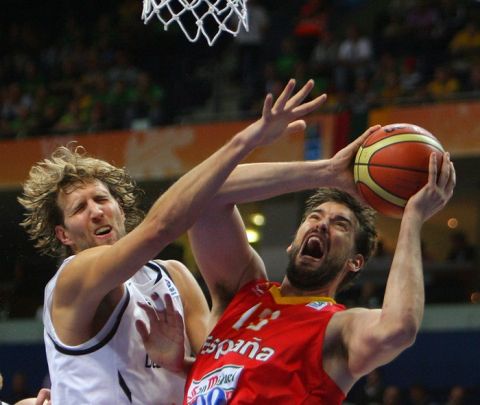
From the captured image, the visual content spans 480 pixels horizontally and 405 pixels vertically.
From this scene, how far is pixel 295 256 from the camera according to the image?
3.90 metres

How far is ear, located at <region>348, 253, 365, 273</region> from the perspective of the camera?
13.1ft

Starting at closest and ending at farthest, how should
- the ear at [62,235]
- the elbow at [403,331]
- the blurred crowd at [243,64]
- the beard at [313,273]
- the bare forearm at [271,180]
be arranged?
1. the elbow at [403,331]
2. the bare forearm at [271,180]
3. the beard at [313,273]
4. the ear at [62,235]
5. the blurred crowd at [243,64]

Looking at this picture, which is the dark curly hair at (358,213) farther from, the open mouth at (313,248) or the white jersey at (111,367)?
the white jersey at (111,367)

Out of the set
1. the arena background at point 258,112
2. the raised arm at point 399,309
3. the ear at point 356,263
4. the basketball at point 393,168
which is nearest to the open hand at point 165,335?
the raised arm at point 399,309

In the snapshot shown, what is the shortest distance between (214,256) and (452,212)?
10.8m

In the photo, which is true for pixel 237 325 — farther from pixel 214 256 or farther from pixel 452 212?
pixel 452 212

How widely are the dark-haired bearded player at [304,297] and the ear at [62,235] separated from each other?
0.55 meters

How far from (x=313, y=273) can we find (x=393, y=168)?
0.58 metres

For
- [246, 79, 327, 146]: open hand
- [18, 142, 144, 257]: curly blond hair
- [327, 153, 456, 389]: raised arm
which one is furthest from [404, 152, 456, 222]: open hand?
[18, 142, 144, 257]: curly blond hair

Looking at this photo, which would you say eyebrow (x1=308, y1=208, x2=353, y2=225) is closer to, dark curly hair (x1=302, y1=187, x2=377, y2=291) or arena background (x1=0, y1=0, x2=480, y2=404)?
dark curly hair (x1=302, y1=187, x2=377, y2=291)

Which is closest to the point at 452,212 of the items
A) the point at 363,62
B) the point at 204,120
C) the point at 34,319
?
the point at 363,62

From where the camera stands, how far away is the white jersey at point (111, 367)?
3.70 metres

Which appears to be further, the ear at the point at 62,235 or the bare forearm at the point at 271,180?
the ear at the point at 62,235

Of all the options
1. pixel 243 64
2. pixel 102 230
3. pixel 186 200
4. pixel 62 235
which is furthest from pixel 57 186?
pixel 243 64
